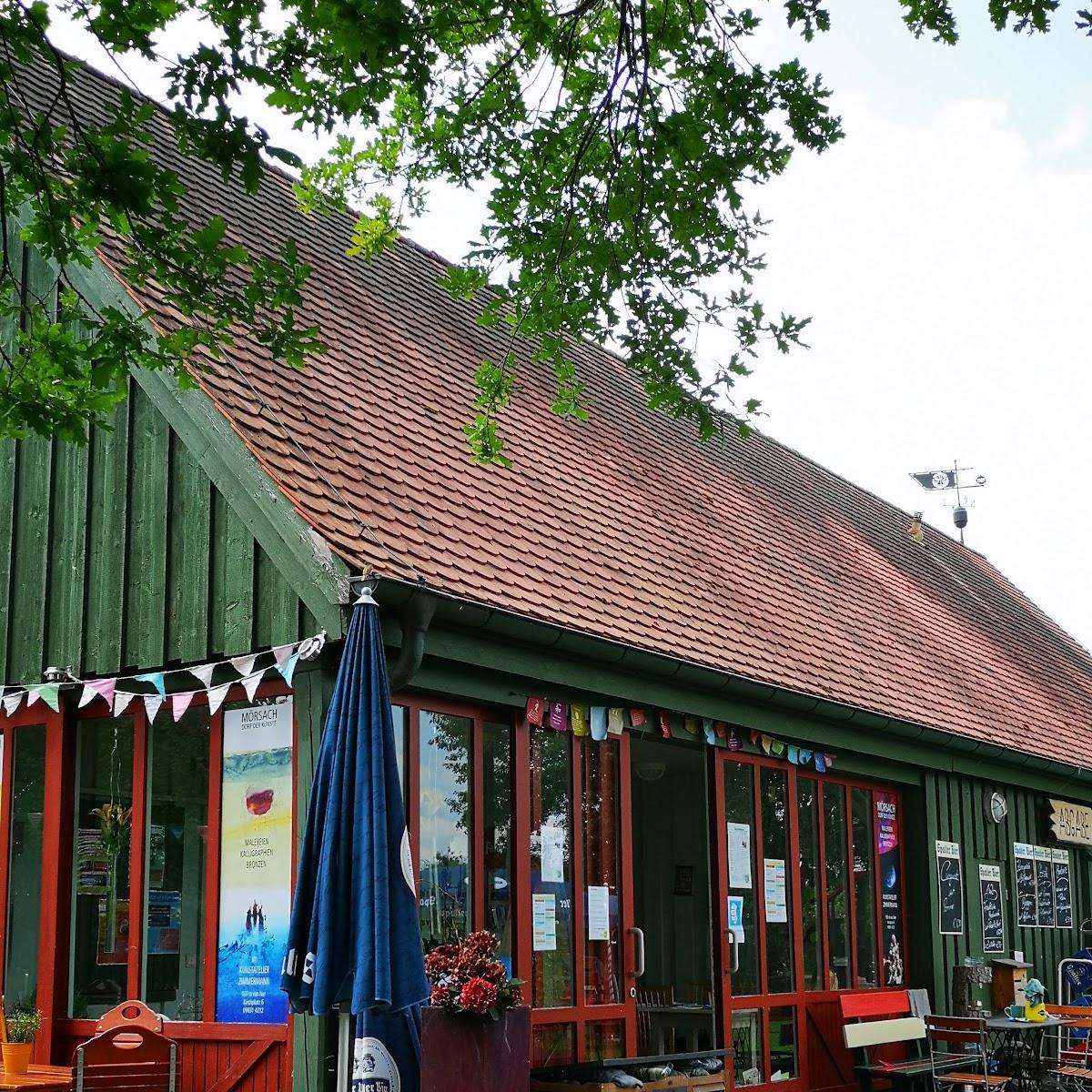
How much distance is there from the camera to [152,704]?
8906 millimetres

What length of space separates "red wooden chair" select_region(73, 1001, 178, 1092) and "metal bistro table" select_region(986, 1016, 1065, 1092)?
7183 mm

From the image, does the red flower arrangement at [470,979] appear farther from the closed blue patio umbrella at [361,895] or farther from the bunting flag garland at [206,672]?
the bunting flag garland at [206,672]

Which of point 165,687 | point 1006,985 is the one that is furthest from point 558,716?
point 1006,985

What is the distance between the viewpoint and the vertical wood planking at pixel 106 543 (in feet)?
30.9

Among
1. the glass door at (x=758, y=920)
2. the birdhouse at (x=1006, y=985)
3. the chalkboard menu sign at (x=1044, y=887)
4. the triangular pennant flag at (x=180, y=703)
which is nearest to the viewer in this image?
the triangular pennant flag at (x=180, y=703)

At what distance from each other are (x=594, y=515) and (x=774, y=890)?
3.13 metres

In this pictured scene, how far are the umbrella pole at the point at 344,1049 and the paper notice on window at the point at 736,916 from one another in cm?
420

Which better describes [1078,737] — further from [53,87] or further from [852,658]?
[53,87]

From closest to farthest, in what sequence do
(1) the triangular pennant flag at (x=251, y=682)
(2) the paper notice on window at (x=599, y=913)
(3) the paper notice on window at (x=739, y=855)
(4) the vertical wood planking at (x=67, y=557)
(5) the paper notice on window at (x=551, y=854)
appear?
(1) the triangular pennant flag at (x=251, y=682), (5) the paper notice on window at (x=551, y=854), (4) the vertical wood planking at (x=67, y=557), (2) the paper notice on window at (x=599, y=913), (3) the paper notice on window at (x=739, y=855)

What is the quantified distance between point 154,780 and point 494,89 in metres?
4.27

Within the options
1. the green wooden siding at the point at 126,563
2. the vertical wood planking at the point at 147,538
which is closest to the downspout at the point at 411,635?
Result: the green wooden siding at the point at 126,563

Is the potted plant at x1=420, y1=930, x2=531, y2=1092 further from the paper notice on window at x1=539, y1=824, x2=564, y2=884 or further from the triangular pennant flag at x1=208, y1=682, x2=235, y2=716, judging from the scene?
the triangular pennant flag at x1=208, y1=682, x2=235, y2=716

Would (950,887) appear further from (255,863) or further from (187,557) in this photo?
(187,557)

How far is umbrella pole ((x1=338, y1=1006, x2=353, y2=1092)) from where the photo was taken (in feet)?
25.1
